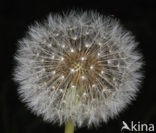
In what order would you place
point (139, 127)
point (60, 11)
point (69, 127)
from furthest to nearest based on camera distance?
point (60, 11) → point (139, 127) → point (69, 127)

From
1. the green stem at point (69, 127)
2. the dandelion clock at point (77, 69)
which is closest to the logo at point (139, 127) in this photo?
the dandelion clock at point (77, 69)

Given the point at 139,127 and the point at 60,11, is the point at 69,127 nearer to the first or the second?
the point at 139,127

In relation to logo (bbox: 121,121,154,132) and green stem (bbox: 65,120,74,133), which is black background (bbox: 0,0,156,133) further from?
green stem (bbox: 65,120,74,133)

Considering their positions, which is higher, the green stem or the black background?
the black background

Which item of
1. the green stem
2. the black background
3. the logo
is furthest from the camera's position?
the black background

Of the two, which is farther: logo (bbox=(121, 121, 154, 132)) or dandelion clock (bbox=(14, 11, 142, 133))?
logo (bbox=(121, 121, 154, 132))

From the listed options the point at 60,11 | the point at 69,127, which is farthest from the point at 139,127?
the point at 60,11

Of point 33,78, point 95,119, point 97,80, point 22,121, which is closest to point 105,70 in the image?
point 97,80

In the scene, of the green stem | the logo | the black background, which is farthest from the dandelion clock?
the black background
